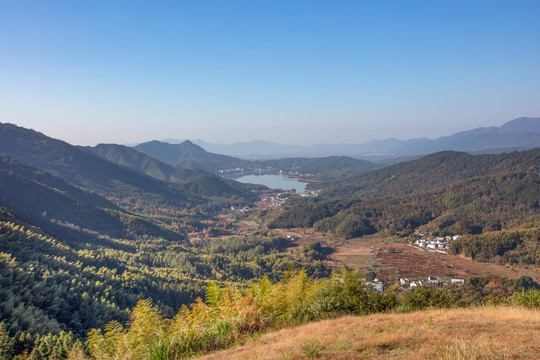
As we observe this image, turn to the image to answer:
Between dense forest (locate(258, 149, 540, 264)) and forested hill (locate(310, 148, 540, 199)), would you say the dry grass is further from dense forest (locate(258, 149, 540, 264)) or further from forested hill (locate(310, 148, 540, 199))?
forested hill (locate(310, 148, 540, 199))

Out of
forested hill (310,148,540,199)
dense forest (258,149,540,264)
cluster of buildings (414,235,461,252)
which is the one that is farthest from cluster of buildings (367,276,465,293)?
forested hill (310,148,540,199)

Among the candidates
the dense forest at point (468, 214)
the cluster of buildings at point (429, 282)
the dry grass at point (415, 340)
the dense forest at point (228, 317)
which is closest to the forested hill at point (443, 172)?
the dense forest at point (468, 214)

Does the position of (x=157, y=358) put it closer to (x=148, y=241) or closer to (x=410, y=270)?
(x=410, y=270)

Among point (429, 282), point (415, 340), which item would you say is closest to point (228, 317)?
point (415, 340)

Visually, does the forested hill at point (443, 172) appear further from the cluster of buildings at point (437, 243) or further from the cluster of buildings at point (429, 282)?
the cluster of buildings at point (429, 282)

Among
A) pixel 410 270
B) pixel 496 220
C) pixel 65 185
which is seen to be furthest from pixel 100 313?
pixel 496 220

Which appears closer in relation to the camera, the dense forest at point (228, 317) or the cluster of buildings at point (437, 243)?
the dense forest at point (228, 317)
